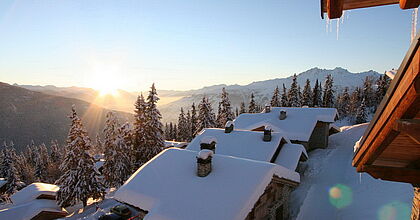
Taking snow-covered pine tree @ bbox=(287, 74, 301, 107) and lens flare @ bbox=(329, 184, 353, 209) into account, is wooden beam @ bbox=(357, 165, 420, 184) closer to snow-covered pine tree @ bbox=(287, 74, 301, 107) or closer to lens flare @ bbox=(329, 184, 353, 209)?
lens flare @ bbox=(329, 184, 353, 209)

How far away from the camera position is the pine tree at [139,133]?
29484mm

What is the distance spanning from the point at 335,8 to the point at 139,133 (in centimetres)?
2940

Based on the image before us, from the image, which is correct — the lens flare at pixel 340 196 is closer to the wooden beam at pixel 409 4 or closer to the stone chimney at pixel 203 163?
the stone chimney at pixel 203 163

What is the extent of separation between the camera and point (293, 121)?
29.8 m

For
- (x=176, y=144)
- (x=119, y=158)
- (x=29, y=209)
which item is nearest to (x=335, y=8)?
(x=119, y=158)

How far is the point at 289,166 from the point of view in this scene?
18.9 metres

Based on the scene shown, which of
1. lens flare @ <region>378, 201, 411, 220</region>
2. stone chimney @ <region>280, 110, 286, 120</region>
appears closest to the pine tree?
stone chimney @ <region>280, 110, 286, 120</region>

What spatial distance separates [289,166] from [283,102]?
136 ft

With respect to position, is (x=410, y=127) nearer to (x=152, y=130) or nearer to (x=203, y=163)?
(x=203, y=163)

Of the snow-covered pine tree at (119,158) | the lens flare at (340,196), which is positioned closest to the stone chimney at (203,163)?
the lens flare at (340,196)

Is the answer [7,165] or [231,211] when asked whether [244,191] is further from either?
[7,165]

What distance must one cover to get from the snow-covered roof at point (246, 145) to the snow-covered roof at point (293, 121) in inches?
274

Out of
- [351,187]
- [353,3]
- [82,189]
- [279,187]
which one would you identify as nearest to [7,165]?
[82,189]

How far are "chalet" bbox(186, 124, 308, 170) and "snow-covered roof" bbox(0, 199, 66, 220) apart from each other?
58.2 ft
